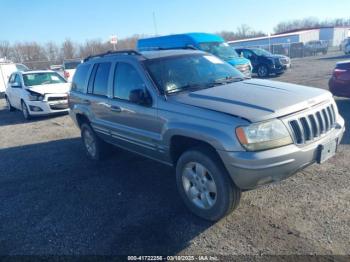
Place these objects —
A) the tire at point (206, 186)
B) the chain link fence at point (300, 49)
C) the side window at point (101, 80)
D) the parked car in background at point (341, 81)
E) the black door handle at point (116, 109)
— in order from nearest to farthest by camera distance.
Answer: the tire at point (206, 186), the black door handle at point (116, 109), the side window at point (101, 80), the parked car in background at point (341, 81), the chain link fence at point (300, 49)

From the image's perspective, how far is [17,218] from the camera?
13.0 ft

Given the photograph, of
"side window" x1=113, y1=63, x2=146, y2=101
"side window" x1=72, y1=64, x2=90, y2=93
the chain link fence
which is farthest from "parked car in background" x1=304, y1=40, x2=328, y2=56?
"side window" x1=113, y1=63, x2=146, y2=101

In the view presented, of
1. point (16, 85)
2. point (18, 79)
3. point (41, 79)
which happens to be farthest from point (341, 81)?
point (18, 79)

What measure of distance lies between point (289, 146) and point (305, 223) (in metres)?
0.93

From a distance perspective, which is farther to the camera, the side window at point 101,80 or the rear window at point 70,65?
the rear window at point 70,65

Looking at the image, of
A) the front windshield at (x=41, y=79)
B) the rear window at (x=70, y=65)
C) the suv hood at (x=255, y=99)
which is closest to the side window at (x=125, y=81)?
the suv hood at (x=255, y=99)

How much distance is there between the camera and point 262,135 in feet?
9.57

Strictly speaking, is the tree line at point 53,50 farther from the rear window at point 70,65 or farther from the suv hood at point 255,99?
the suv hood at point 255,99

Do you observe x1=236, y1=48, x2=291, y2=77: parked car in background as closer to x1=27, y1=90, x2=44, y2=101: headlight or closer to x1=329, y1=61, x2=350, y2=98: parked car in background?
x1=329, y1=61, x2=350, y2=98: parked car in background

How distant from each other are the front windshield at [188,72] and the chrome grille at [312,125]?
1.30 m

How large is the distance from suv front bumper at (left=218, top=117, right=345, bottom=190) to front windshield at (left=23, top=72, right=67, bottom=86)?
10.1 m

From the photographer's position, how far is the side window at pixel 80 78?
5.61m

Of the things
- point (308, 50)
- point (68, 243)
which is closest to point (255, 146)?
point (68, 243)

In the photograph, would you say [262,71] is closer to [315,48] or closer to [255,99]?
[255,99]
